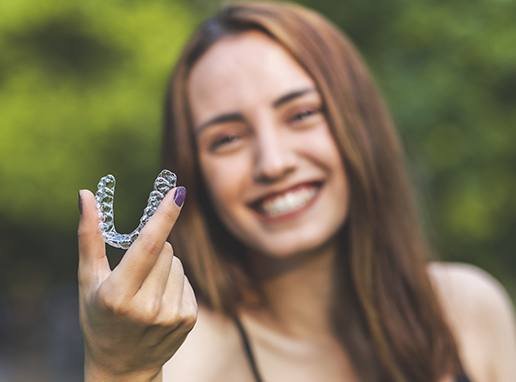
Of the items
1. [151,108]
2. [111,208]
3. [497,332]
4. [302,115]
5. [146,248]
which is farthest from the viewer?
[151,108]

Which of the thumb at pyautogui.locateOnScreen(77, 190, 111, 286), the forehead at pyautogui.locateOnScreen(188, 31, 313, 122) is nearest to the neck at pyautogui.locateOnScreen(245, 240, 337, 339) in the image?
the forehead at pyautogui.locateOnScreen(188, 31, 313, 122)

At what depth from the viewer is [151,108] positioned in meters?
6.16

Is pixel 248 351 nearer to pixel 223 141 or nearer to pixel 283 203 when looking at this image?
pixel 283 203

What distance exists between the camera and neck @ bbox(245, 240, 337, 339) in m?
2.46

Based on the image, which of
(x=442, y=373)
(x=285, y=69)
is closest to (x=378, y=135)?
(x=285, y=69)

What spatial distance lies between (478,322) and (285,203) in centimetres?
85

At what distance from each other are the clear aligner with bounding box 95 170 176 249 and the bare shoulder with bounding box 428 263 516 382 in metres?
1.39

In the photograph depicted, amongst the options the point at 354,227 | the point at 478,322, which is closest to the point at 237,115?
the point at 354,227

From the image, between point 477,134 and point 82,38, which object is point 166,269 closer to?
point 477,134

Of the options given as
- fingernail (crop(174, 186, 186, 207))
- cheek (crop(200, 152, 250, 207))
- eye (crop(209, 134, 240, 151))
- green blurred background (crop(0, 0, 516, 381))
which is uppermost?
fingernail (crop(174, 186, 186, 207))

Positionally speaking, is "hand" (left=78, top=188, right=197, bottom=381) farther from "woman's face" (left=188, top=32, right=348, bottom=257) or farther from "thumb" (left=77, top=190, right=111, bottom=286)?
"woman's face" (left=188, top=32, right=348, bottom=257)

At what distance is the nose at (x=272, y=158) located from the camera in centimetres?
215

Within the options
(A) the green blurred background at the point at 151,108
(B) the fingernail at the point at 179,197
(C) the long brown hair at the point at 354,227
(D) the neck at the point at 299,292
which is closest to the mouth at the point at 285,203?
(C) the long brown hair at the point at 354,227

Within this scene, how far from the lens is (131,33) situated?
6246 millimetres
